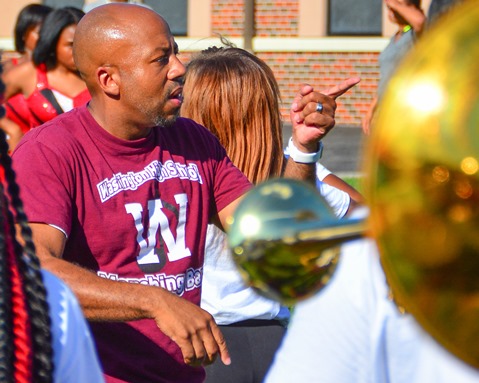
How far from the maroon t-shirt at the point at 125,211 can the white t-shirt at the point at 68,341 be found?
3.80ft

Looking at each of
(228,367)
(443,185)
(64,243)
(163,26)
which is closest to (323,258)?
(443,185)

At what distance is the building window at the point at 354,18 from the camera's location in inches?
719

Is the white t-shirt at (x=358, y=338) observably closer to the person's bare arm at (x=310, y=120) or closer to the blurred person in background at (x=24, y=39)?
the person's bare arm at (x=310, y=120)

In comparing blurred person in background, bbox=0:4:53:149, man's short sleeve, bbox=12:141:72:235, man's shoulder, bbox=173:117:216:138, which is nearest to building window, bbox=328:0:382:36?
blurred person in background, bbox=0:4:53:149

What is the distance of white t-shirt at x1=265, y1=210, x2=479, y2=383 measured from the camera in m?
1.48

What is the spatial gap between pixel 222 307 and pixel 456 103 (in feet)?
9.55

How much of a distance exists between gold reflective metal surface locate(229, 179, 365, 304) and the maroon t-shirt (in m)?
1.89

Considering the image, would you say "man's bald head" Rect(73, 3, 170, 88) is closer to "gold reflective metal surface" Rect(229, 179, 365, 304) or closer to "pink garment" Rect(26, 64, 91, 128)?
"pink garment" Rect(26, 64, 91, 128)

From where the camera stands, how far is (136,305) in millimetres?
2621

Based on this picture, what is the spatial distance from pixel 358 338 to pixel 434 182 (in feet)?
2.71

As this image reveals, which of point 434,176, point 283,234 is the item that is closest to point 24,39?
point 283,234

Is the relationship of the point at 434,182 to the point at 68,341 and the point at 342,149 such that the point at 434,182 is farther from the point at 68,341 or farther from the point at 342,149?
the point at 342,149

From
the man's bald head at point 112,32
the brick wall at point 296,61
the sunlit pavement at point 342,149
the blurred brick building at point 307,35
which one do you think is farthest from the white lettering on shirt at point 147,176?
the blurred brick building at point 307,35

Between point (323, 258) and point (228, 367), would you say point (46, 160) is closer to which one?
point (228, 367)
